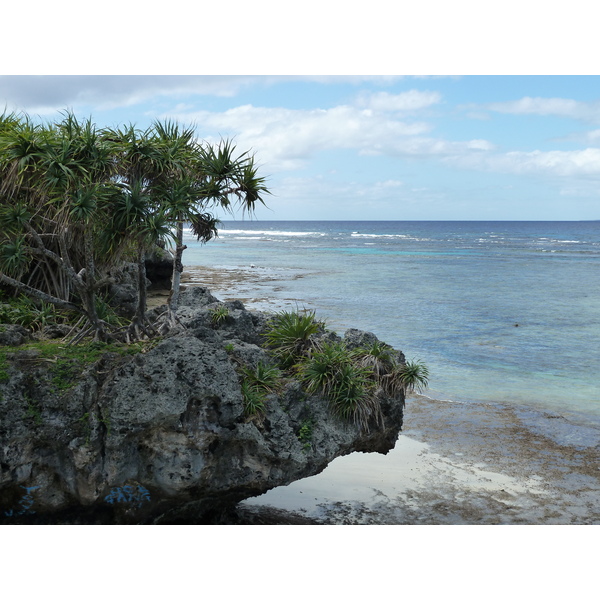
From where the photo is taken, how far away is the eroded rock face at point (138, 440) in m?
6.34

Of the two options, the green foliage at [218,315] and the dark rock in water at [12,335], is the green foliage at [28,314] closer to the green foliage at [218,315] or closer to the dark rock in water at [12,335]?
the dark rock in water at [12,335]

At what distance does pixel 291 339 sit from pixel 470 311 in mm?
17412

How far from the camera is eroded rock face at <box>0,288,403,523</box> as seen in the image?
6.34 meters

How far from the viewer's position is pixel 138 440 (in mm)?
6484

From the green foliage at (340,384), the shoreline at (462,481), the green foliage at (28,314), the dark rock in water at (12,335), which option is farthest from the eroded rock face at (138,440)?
the green foliage at (28,314)

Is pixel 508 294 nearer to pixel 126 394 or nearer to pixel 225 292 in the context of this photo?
pixel 225 292

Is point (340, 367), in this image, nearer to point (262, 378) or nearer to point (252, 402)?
point (262, 378)

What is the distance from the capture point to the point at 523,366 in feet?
51.3

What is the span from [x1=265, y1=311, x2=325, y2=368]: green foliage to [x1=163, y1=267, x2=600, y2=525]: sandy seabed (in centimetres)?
195

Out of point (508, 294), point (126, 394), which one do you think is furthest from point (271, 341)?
point (508, 294)

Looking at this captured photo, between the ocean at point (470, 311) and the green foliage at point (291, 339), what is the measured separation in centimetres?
453

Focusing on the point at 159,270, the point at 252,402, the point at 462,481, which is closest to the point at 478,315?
the point at 159,270

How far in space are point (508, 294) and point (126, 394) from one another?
2553cm

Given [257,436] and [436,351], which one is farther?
[436,351]
